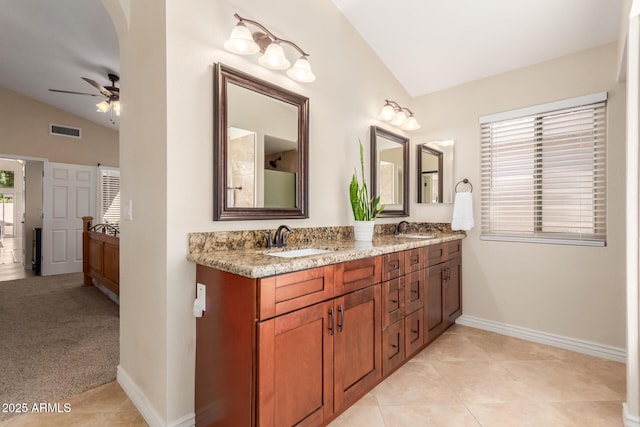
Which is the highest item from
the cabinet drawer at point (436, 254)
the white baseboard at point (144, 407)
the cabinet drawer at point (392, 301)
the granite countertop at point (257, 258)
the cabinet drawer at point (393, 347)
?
the granite countertop at point (257, 258)

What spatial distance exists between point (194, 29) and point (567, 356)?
3.42 meters

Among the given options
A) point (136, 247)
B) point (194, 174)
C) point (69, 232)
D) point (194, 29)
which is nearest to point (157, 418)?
point (136, 247)

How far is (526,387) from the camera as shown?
2.00 m

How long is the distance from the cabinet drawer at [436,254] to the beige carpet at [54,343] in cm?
241

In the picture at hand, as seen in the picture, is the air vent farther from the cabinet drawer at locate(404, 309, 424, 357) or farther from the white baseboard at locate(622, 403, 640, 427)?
the white baseboard at locate(622, 403, 640, 427)

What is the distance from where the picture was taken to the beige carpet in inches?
76.1

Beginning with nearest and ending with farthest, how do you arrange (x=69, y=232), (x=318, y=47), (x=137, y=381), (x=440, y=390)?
1. (x=137, y=381)
2. (x=440, y=390)
3. (x=318, y=47)
4. (x=69, y=232)

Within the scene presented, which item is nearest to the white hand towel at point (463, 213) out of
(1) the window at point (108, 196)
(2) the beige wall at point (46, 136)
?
(1) the window at point (108, 196)

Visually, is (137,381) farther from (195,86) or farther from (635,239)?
(635,239)

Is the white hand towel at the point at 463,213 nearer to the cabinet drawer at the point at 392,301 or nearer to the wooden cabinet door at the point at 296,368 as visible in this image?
the cabinet drawer at the point at 392,301

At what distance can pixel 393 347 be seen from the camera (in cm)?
206

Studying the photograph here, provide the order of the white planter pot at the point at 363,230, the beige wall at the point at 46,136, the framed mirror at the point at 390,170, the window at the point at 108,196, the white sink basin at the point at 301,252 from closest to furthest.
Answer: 1. the white sink basin at the point at 301,252
2. the white planter pot at the point at 363,230
3. the framed mirror at the point at 390,170
4. the beige wall at the point at 46,136
5. the window at the point at 108,196

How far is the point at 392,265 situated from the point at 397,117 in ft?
5.45

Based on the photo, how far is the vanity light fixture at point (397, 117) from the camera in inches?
117
